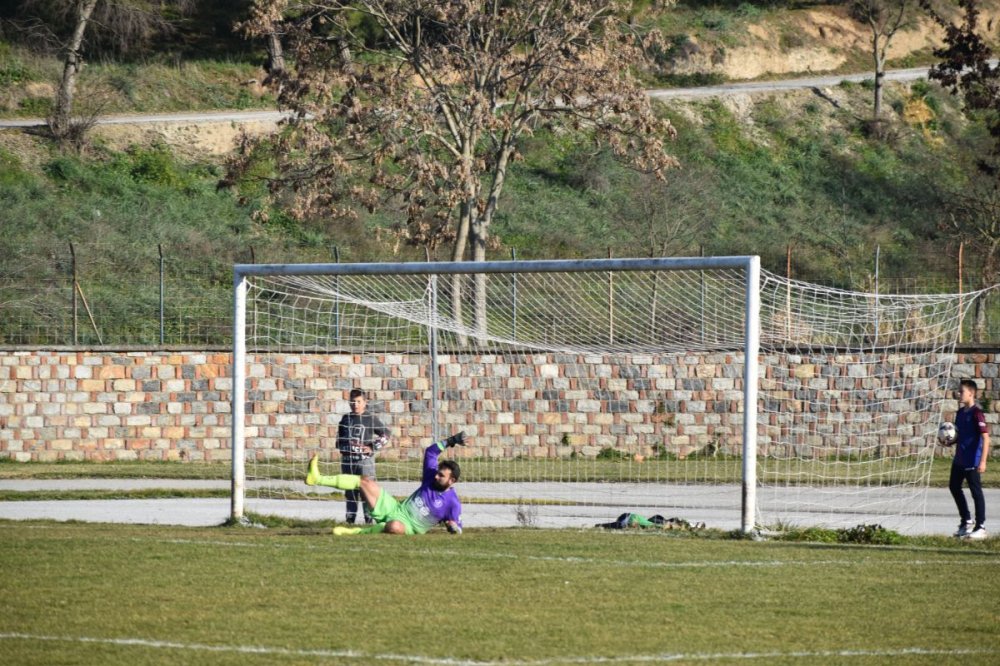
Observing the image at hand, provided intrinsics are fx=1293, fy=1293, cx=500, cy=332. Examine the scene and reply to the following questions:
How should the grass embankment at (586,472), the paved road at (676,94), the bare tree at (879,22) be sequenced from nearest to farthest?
the grass embankment at (586,472), the paved road at (676,94), the bare tree at (879,22)

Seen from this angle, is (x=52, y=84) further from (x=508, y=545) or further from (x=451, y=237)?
(x=508, y=545)

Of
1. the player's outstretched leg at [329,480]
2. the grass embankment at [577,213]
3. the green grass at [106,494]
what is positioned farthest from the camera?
the grass embankment at [577,213]

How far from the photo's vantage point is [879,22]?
51.5 m

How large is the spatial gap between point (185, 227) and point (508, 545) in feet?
77.3

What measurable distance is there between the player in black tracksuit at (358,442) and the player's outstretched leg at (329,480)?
1404 mm

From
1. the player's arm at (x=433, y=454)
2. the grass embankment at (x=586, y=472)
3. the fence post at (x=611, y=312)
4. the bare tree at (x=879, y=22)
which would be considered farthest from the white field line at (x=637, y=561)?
the bare tree at (x=879, y=22)

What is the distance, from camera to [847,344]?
71.2 feet

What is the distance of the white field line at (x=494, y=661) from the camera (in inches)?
280

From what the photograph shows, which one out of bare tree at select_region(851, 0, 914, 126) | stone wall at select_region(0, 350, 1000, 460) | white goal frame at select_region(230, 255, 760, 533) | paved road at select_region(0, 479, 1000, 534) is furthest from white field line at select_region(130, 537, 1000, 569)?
bare tree at select_region(851, 0, 914, 126)

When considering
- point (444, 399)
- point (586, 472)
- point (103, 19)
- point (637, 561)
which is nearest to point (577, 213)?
point (444, 399)

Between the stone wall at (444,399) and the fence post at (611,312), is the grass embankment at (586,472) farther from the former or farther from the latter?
the fence post at (611,312)

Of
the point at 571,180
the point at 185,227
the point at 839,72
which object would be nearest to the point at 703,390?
the point at 185,227

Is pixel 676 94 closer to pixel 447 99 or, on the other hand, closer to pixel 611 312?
pixel 447 99

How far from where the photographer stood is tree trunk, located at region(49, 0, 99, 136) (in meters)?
37.2
